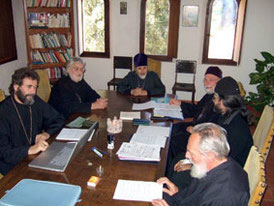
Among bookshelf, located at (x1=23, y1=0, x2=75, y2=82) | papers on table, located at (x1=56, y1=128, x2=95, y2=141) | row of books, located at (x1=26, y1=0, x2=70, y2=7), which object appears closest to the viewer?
papers on table, located at (x1=56, y1=128, x2=95, y2=141)

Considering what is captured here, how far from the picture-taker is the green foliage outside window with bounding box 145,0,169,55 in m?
6.02

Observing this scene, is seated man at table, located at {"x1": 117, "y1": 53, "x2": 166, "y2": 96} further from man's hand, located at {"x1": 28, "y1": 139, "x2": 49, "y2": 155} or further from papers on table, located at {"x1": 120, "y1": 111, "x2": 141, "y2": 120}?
man's hand, located at {"x1": 28, "y1": 139, "x2": 49, "y2": 155}

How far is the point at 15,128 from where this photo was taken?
2604 millimetres

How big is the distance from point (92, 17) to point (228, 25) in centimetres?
291

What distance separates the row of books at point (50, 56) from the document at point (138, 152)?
403 cm

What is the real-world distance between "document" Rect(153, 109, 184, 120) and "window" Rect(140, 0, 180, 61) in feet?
10.4

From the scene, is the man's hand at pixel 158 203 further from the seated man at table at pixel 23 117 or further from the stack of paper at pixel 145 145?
the seated man at table at pixel 23 117

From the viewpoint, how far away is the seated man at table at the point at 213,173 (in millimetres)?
1612

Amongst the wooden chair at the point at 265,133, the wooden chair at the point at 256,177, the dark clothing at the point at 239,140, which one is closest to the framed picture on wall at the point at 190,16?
the wooden chair at the point at 265,133

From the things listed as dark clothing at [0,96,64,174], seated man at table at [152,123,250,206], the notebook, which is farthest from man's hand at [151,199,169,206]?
dark clothing at [0,96,64,174]

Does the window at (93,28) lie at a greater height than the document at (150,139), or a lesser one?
greater

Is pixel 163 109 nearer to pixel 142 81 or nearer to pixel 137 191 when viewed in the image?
pixel 142 81

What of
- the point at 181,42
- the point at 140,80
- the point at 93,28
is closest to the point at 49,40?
the point at 93,28

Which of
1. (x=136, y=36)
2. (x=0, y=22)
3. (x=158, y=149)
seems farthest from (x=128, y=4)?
(x=158, y=149)
